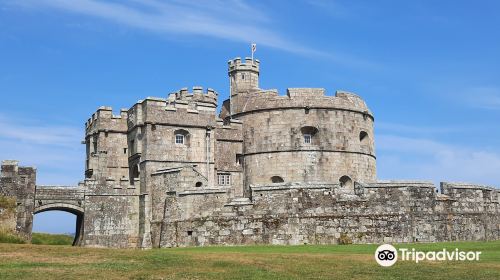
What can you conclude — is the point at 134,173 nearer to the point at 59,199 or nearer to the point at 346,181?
the point at 59,199

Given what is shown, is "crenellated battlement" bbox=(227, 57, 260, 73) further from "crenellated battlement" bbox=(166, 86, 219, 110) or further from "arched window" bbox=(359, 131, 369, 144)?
"arched window" bbox=(359, 131, 369, 144)

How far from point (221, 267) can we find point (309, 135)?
25.3 m

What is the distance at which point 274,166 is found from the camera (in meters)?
40.5

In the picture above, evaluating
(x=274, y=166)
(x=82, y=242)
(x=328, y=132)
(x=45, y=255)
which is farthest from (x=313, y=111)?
(x=45, y=255)

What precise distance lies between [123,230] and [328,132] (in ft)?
50.6

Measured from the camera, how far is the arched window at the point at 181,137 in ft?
125

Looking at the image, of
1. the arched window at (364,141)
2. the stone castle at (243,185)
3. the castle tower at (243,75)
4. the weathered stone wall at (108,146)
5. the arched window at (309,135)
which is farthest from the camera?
the castle tower at (243,75)

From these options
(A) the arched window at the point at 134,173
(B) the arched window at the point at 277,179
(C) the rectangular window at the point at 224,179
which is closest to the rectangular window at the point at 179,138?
(A) the arched window at the point at 134,173

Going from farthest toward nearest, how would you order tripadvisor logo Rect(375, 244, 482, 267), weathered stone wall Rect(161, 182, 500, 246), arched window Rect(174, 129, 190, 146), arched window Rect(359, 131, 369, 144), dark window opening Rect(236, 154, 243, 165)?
1. arched window Rect(359, 131, 369, 144)
2. dark window opening Rect(236, 154, 243, 165)
3. arched window Rect(174, 129, 190, 146)
4. weathered stone wall Rect(161, 182, 500, 246)
5. tripadvisor logo Rect(375, 244, 482, 267)

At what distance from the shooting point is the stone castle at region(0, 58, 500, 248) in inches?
1147

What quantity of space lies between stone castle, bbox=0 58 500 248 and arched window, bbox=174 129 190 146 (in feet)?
0.31

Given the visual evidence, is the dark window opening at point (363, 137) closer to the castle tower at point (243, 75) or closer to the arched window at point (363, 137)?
the arched window at point (363, 137)

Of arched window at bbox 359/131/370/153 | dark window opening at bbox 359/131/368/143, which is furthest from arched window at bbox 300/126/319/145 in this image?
dark window opening at bbox 359/131/368/143

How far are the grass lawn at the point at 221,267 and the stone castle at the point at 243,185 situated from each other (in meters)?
A: 8.99
